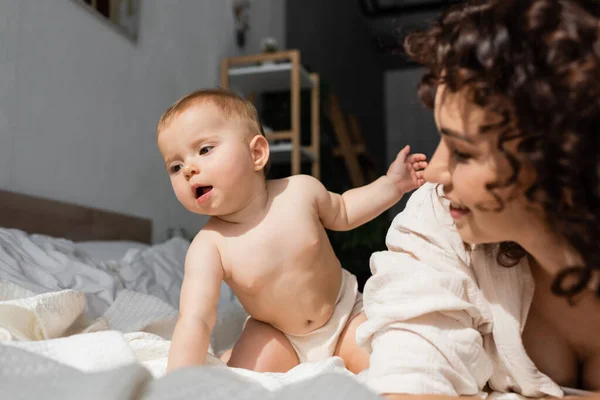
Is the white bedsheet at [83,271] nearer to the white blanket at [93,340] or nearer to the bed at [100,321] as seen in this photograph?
the bed at [100,321]

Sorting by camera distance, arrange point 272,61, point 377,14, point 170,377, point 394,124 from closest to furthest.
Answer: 1. point 170,377
2. point 272,61
3. point 377,14
4. point 394,124

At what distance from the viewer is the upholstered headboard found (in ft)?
4.95

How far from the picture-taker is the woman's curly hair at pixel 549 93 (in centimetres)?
48

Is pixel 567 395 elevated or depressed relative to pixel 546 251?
depressed

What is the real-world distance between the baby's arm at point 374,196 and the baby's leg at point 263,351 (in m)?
0.22

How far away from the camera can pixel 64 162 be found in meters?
1.77

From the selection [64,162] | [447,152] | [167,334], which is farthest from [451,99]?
[64,162]

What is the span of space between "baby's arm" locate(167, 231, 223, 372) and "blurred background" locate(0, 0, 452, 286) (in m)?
0.40

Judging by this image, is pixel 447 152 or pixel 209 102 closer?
pixel 447 152

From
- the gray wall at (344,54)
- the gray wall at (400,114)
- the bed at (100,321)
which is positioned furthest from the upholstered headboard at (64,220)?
the gray wall at (400,114)

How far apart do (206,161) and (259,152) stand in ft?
0.40

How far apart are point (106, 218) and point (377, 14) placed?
4311 millimetres

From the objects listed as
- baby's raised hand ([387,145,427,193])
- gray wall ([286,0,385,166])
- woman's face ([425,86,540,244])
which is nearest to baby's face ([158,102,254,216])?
baby's raised hand ([387,145,427,193])

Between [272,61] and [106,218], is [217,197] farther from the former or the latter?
[272,61]
